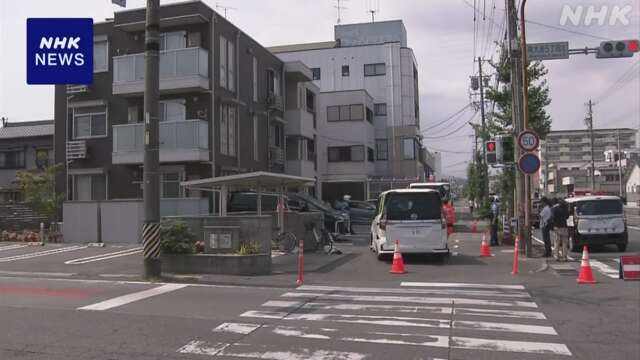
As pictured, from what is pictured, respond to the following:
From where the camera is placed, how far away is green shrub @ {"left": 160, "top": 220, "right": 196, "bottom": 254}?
14555mm

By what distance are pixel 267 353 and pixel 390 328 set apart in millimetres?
2058

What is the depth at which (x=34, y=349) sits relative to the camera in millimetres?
6996

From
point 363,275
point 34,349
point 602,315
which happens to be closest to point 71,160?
point 363,275

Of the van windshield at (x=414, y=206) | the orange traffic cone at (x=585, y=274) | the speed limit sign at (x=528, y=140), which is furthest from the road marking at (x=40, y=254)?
the orange traffic cone at (x=585, y=274)

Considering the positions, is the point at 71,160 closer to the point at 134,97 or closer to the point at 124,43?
the point at 134,97

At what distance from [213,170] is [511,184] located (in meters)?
12.7

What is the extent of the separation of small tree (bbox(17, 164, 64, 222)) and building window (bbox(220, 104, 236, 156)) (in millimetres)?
7495

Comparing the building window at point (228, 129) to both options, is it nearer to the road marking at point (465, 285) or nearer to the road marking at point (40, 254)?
the road marking at point (40, 254)

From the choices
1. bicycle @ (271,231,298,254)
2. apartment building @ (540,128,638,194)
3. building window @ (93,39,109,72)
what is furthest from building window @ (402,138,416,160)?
apartment building @ (540,128,638,194)

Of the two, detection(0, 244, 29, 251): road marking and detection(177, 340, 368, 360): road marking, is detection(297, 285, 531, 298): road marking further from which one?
detection(0, 244, 29, 251): road marking

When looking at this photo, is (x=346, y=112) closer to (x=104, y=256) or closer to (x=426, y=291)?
(x=104, y=256)

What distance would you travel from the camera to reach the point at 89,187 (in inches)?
1063

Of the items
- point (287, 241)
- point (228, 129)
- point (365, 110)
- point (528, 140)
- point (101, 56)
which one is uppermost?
point (365, 110)

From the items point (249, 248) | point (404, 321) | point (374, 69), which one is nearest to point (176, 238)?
point (249, 248)
